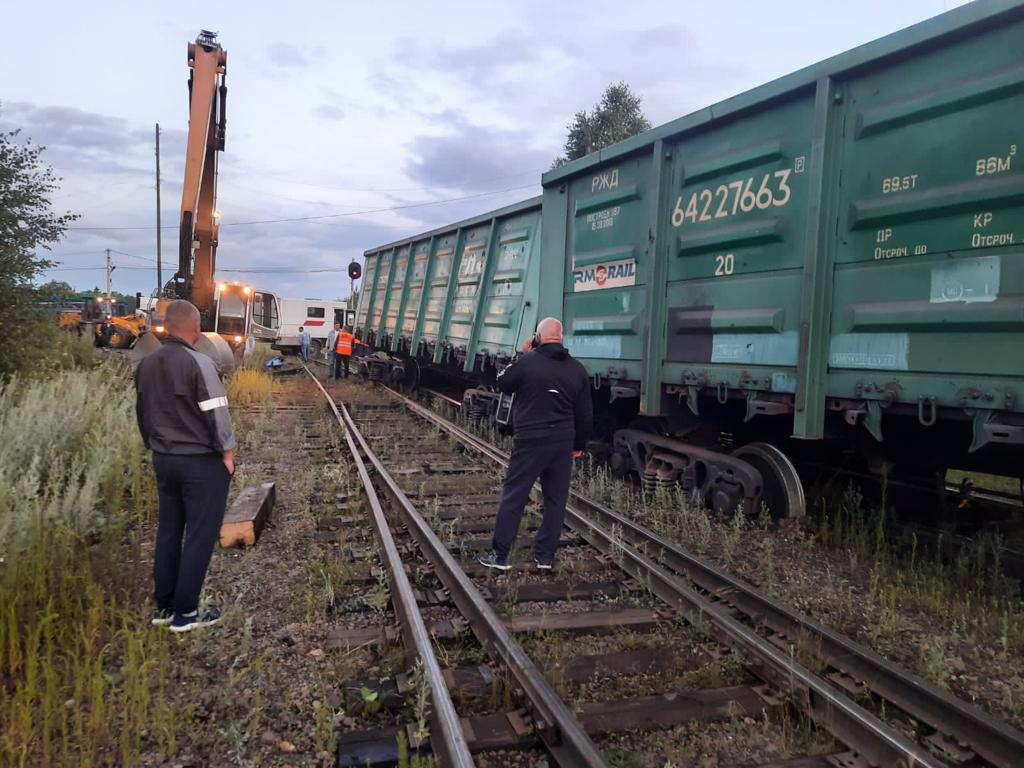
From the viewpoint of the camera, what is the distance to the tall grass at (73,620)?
2836 mm

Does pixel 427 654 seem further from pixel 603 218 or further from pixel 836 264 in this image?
pixel 603 218

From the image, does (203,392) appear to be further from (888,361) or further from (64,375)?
(64,375)

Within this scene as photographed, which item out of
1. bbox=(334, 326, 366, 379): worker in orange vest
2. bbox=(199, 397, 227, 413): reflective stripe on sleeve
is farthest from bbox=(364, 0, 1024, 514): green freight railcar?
bbox=(334, 326, 366, 379): worker in orange vest

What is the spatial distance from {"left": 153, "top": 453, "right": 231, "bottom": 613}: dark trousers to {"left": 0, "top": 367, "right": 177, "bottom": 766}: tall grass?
246 mm

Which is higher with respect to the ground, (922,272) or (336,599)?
(922,272)

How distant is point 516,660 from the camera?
3305 millimetres

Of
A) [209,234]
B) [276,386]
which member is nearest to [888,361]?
[209,234]

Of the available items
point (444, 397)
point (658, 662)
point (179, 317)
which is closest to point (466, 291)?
point (444, 397)

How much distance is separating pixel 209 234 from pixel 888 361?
12.6 metres

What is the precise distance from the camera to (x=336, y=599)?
4.34 metres

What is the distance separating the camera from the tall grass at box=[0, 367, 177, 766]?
9.30 ft

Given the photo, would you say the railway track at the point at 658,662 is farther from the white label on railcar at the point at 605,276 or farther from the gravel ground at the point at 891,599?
the white label on railcar at the point at 605,276

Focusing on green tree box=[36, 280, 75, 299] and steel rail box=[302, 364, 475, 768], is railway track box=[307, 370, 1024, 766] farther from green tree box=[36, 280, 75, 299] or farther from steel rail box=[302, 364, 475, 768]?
green tree box=[36, 280, 75, 299]

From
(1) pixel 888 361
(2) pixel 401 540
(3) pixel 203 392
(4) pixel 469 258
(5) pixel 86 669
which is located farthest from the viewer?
(4) pixel 469 258
